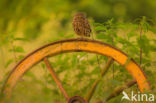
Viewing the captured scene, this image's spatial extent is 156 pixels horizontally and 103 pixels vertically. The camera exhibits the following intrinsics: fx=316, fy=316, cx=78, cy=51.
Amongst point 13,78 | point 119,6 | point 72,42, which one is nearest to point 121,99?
point 72,42

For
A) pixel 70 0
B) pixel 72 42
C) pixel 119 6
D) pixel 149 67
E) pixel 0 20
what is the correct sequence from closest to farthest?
pixel 72 42 < pixel 149 67 < pixel 0 20 < pixel 119 6 < pixel 70 0

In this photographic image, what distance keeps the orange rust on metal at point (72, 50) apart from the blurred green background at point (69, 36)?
0.11 feet

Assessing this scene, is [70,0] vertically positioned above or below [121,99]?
above

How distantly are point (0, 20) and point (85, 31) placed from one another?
2.34 meters

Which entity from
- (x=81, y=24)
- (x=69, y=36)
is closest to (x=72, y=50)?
(x=81, y=24)

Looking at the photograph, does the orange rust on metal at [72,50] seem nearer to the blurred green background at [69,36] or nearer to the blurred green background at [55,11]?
the blurred green background at [69,36]

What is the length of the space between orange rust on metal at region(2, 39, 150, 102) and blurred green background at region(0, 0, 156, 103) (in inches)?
1.3

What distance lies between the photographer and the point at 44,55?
0.99 m

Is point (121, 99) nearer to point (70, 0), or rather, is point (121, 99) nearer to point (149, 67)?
point (149, 67)

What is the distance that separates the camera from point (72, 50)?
966 mm

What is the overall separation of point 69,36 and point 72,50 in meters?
0.20

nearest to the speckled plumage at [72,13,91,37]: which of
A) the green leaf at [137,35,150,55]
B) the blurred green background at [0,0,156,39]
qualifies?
the green leaf at [137,35,150,55]

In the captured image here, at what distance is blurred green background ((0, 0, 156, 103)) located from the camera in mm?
1064

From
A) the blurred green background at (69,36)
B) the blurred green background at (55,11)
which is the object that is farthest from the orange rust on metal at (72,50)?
the blurred green background at (55,11)
